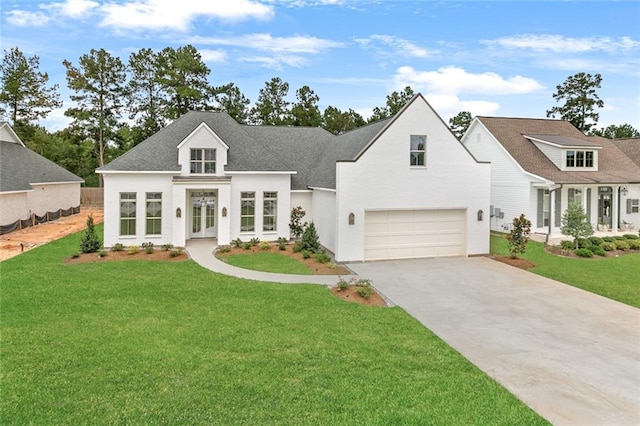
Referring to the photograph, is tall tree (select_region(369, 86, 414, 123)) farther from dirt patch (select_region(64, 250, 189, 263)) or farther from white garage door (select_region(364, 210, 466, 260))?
dirt patch (select_region(64, 250, 189, 263))

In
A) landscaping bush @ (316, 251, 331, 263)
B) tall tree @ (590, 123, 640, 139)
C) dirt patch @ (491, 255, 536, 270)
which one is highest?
tall tree @ (590, 123, 640, 139)

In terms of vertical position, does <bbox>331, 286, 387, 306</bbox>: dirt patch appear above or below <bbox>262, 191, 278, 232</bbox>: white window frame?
below

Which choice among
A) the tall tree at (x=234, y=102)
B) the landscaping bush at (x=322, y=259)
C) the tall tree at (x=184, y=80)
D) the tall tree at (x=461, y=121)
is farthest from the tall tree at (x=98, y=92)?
the tall tree at (x=461, y=121)

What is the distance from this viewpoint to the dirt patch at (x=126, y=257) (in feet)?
50.1

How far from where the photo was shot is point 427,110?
53.4 feet

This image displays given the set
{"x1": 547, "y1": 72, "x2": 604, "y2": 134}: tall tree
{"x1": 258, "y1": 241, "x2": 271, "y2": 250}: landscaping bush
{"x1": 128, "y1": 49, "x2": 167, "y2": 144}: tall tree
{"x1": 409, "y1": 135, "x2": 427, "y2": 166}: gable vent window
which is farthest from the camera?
{"x1": 547, "y1": 72, "x2": 604, "y2": 134}: tall tree

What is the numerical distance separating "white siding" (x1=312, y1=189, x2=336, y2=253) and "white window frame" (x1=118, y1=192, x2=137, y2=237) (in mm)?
8643

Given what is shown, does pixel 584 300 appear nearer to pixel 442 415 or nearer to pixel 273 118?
pixel 442 415

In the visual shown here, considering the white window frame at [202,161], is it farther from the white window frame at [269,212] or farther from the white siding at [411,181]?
the white siding at [411,181]

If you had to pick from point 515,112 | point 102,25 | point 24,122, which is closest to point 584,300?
point 102,25

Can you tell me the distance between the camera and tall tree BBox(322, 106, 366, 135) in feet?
145

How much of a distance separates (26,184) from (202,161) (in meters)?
14.0

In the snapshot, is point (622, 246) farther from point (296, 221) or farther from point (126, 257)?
point (126, 257)

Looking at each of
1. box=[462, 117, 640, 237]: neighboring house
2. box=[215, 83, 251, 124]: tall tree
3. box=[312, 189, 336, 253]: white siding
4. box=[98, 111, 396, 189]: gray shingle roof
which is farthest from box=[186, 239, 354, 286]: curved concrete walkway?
box=[215, 83, 251, 124]: tall tree
